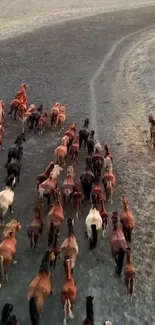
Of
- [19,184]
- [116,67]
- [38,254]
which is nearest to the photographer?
[38,254]

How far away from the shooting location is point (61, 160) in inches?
631

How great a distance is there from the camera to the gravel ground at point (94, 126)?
10.7 m

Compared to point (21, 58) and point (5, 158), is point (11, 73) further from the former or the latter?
point (5, 158)

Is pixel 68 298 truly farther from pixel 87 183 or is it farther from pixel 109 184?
pixel 109 184

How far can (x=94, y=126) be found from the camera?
19938 millimetres

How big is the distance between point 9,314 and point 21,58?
21.5 metres

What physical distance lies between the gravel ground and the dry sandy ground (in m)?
1.43

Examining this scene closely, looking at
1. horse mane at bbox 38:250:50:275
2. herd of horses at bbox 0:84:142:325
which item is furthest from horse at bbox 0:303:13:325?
horse mane at bbox 38:250:50:275

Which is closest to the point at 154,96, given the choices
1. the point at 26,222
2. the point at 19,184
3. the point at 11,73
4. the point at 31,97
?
the point at 31,97

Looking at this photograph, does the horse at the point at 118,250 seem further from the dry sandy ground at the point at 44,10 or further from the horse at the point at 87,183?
the dry sandy ground at the point at 44,10

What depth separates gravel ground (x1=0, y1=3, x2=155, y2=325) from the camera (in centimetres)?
1073

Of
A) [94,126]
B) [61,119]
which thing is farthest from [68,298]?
[94,126]

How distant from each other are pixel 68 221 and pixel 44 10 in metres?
30.6

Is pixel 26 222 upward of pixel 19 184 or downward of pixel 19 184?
downward
